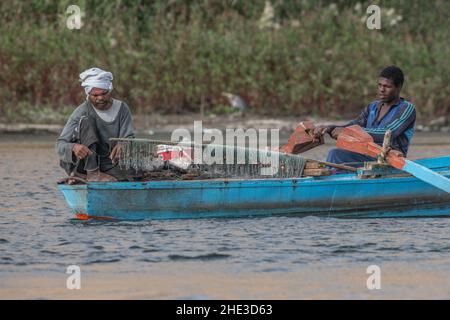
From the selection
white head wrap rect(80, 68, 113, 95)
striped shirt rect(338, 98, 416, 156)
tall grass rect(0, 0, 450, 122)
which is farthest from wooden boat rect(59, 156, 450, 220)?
tall grass rect(0, 0, 450, 122)

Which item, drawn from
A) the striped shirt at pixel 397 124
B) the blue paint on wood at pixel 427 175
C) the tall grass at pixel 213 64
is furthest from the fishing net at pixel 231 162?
the tall grass at pixel 213 64

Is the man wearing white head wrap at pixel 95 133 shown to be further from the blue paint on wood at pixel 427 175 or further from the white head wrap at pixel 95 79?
the blue paint on wood at pixel 427 175

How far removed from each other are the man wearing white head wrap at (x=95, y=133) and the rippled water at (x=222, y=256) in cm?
48

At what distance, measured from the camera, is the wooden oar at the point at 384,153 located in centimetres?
1070

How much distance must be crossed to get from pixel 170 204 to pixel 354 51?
10.3 meters

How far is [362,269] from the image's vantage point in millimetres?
8797

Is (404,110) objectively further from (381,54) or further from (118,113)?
(381,54)

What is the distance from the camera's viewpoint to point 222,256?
928cm

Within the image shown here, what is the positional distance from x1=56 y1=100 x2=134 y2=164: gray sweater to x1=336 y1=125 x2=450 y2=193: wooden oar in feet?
6.23

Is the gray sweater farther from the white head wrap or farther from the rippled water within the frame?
the rippled water

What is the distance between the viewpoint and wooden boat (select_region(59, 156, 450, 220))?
34.6 ft

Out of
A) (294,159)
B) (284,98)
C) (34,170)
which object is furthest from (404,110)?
(284,98)
